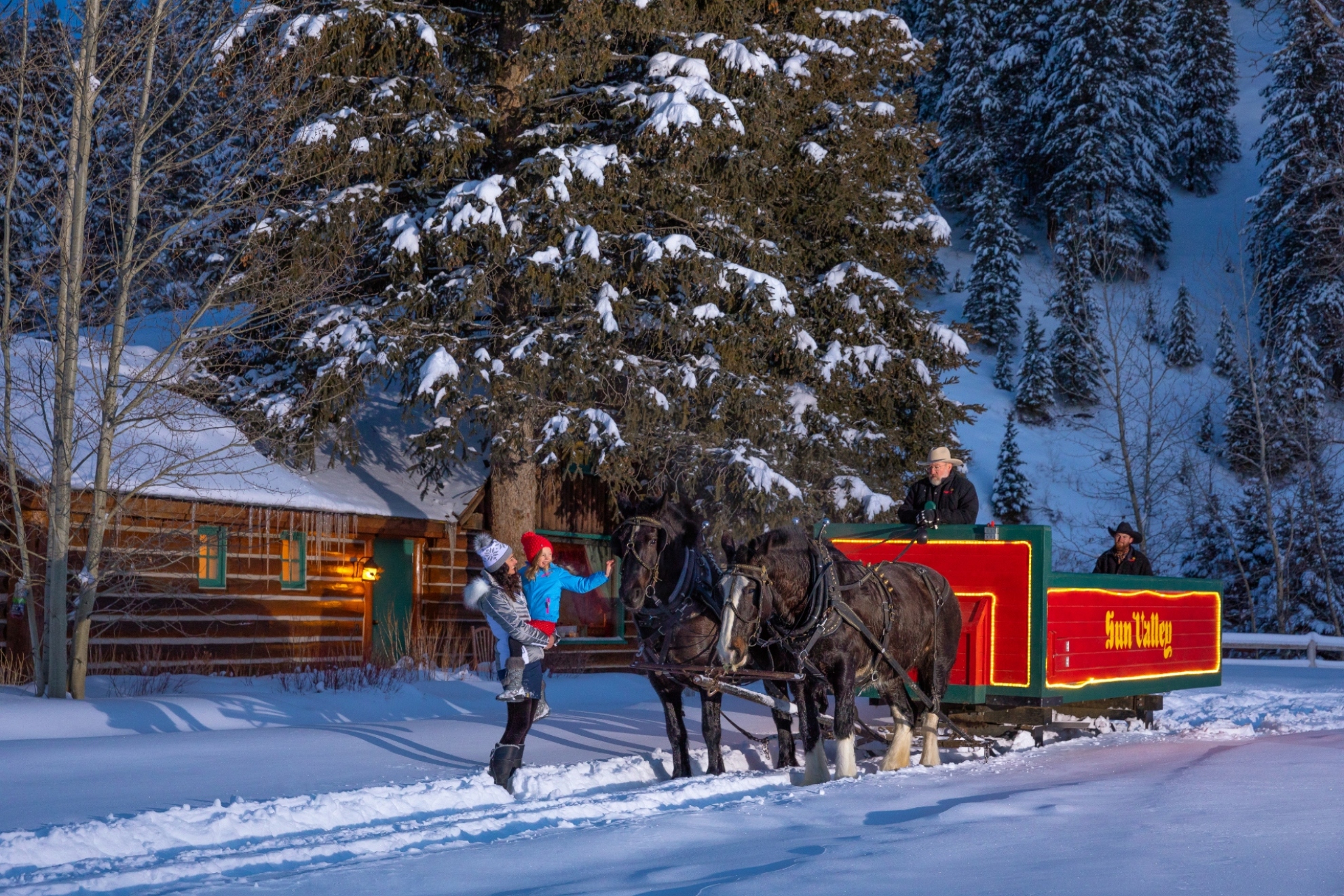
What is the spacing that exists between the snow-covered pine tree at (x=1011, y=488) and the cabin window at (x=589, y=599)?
23681 millimetres

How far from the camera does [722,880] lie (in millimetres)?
5570

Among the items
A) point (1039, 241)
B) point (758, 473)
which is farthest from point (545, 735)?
point (1039, 241)

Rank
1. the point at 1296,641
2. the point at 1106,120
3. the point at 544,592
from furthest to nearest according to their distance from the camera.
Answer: the point at 1106,120
the point at 1296,641
the point at 544,592

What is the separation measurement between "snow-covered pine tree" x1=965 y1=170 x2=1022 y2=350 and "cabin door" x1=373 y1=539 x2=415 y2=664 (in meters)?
40.1

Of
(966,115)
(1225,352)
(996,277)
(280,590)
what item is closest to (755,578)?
(280,590)

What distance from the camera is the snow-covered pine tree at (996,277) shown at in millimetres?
58406

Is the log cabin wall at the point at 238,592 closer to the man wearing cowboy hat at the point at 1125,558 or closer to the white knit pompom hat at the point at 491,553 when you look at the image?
the white knit pompom hat at the point at 491,553

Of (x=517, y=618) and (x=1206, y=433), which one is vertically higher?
(x=1206, y=433)

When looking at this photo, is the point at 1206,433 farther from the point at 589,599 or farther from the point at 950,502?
the point at 950,502

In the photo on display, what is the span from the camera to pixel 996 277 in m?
58.8

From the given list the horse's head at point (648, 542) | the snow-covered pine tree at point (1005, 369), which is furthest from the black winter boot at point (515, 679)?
the snow-covered pine tree at point (1005, 369)

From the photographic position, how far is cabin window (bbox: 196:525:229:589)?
61.7 ft

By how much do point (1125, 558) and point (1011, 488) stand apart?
32.5 meters

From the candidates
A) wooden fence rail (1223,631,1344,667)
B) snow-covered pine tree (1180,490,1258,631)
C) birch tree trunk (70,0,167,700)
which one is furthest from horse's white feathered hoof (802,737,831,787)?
snow-covered pine tree (1180,490,1258,631)
